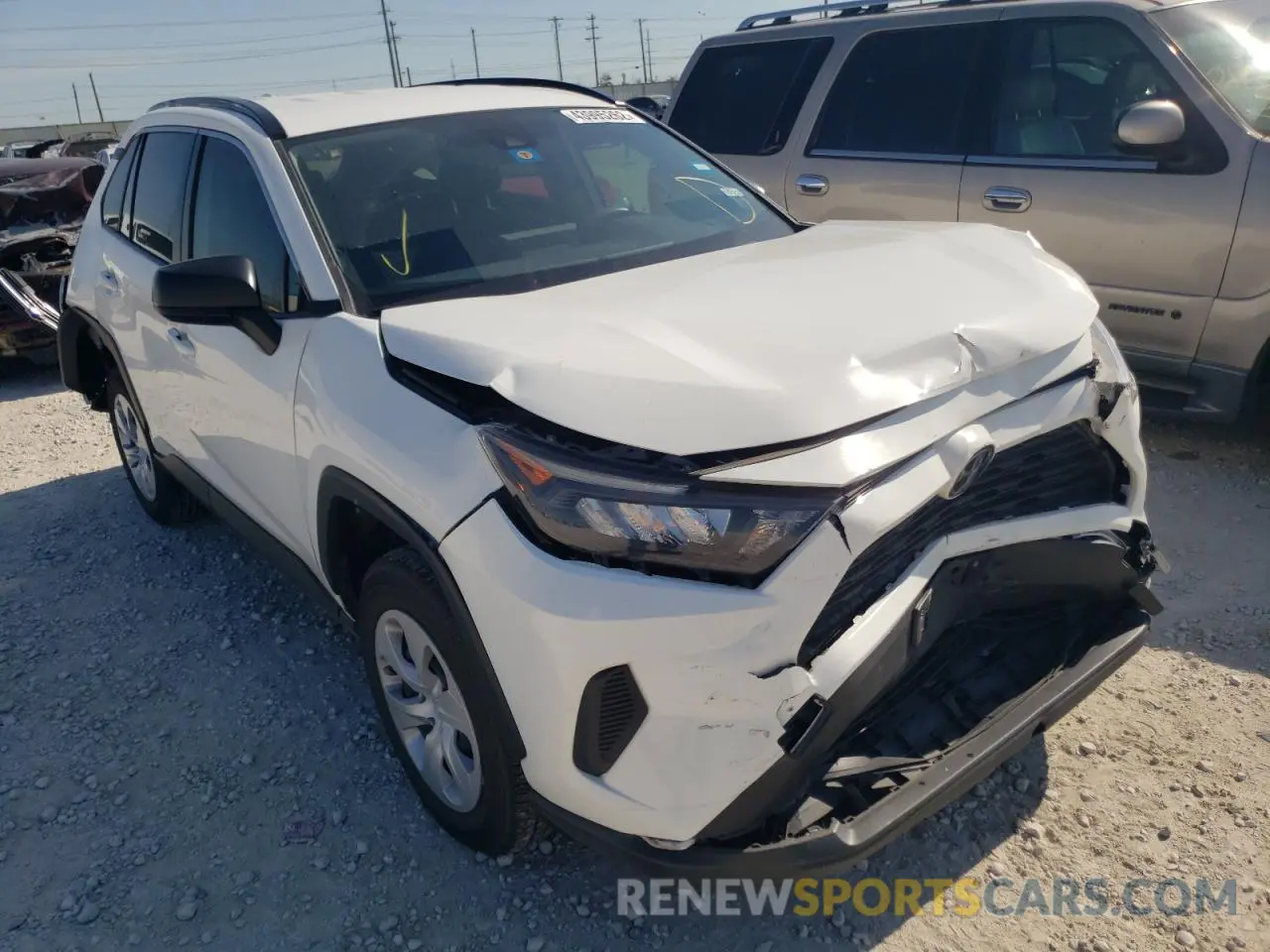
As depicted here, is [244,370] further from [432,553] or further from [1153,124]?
[1153,124]

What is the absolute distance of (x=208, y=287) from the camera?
261 cm

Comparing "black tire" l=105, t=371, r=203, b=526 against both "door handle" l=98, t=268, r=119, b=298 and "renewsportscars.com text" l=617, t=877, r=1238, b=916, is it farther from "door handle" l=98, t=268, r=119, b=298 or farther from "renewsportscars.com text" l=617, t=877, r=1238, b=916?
"renewsportscars.com text" l=617, t=877, r=1238, b=916

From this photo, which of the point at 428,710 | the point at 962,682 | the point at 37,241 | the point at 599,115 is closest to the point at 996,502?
the point at 962,682

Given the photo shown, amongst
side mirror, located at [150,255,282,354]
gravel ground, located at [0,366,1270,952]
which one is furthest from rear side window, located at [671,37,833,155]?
side mirror, located at [150,255,282,354]

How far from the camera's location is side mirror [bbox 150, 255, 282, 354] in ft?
8.59

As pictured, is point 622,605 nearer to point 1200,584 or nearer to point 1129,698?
point 1129,698

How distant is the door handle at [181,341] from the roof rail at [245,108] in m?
0.74

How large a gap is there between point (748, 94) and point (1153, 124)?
95.2 inches

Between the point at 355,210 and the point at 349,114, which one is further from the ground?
the point at 349,114

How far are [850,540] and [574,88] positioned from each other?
261 cm

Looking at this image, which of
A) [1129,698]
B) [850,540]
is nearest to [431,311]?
[850,540]

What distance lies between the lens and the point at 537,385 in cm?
202

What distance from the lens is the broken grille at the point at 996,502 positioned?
1.91m

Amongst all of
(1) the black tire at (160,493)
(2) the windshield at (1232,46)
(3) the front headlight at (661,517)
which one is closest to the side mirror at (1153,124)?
(2) the windshield at (1232,46)
